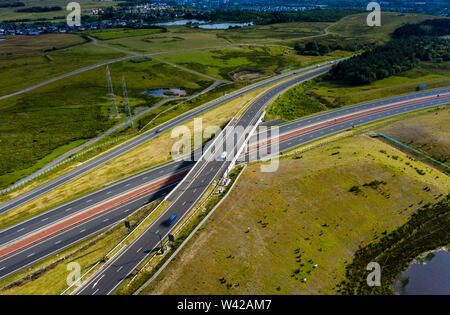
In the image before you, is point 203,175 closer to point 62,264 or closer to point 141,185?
point 141,185

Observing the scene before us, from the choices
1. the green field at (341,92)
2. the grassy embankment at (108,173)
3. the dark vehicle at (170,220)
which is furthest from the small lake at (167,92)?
the dark vehicle at (170,220)

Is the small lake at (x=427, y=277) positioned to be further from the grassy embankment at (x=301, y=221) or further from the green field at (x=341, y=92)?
the green field at (x=341, y=92)

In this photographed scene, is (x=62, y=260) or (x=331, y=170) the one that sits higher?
(x=331, y=170)

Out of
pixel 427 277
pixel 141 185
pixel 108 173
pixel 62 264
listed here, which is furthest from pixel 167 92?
pixel 427 277

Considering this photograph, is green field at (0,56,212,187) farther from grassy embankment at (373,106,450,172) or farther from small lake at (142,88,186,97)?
grassy embankment at (373,106,450,172)
